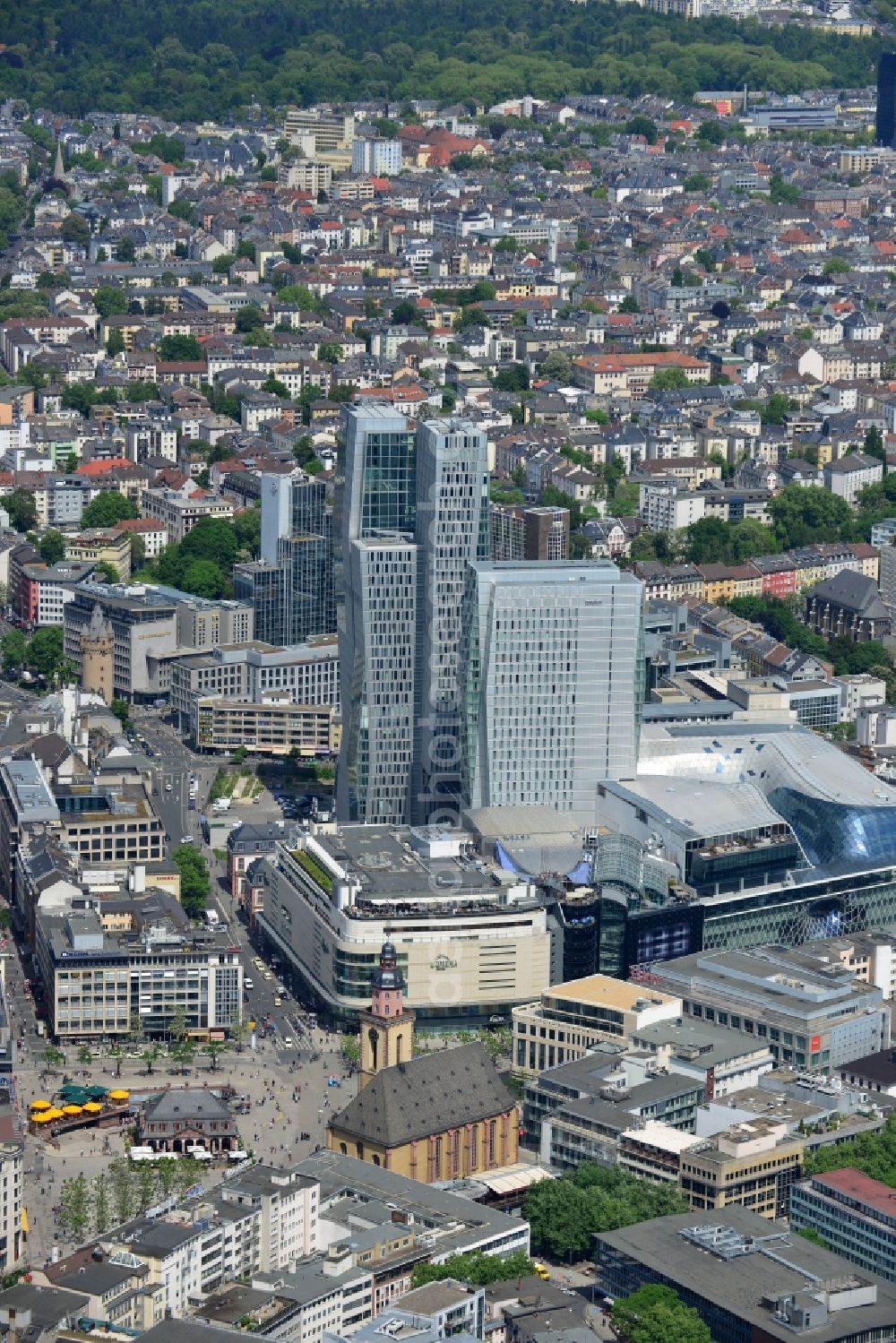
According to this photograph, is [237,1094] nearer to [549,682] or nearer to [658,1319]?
[658,1319]

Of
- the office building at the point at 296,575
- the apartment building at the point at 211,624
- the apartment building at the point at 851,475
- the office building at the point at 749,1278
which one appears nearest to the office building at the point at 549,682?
the apartment building at the point at 211,624

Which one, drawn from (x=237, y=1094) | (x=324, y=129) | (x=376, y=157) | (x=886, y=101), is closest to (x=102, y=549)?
(x=237, y=1094)

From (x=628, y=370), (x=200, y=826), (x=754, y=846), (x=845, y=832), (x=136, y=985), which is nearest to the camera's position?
(x=136, y=985)

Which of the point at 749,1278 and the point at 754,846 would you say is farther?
the point at 754,846

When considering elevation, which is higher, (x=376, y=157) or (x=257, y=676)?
(x=376, y=157)

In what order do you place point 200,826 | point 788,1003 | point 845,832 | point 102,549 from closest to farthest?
point 788,1003
point 845,832
point 200,826
point 102,549

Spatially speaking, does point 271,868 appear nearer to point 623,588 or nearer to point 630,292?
point 623,588

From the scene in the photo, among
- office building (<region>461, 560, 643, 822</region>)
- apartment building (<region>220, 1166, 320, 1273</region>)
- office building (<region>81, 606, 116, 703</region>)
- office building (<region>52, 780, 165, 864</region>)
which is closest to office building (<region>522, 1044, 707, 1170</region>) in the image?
apartment building (<region>220, 1166, 320, 1273</region>)

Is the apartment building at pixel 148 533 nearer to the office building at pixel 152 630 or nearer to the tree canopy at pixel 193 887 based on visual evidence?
the office building at pixel 152 630
